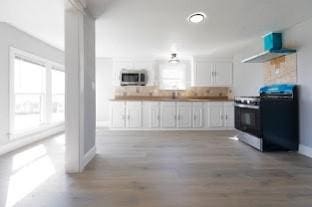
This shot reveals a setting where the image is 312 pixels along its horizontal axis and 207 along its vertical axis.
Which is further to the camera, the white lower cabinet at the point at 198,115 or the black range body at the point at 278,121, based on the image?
the white lower cabinet at the point at 198,115

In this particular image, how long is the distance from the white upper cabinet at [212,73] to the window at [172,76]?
1.96 ft

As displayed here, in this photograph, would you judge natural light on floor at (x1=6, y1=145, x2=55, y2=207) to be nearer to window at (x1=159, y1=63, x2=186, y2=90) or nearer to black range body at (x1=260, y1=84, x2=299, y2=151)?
black range body at (x1=260, y1=84, x2=299, y2=151)

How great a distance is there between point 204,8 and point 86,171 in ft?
8.72

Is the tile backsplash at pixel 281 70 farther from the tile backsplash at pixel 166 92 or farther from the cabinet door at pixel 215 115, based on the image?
the tile backsplash at pixel 166 92

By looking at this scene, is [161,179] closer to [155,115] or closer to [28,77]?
[28,77]

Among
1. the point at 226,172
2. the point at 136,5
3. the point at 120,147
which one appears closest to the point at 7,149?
the point at 120,147

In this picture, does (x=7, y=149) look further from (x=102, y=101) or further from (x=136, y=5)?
(x=102, y=101)

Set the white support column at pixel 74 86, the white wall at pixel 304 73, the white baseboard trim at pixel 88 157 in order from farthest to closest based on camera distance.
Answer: the white wall at pixel 304 73 < the white baseboard trim at pixel 88 157 < the white support column at pixel 74 86

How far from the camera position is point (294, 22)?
4.19 metres

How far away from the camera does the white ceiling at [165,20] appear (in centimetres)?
353

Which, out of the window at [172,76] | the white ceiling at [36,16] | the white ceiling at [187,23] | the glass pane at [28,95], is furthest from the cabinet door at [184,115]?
the white ceiling at [36,16]

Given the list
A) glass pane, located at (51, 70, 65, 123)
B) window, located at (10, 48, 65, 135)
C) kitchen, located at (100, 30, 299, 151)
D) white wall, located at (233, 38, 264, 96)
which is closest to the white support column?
window, located at (10, 48, 65, 135)

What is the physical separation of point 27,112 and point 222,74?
501 cm

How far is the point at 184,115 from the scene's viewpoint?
7.27m
